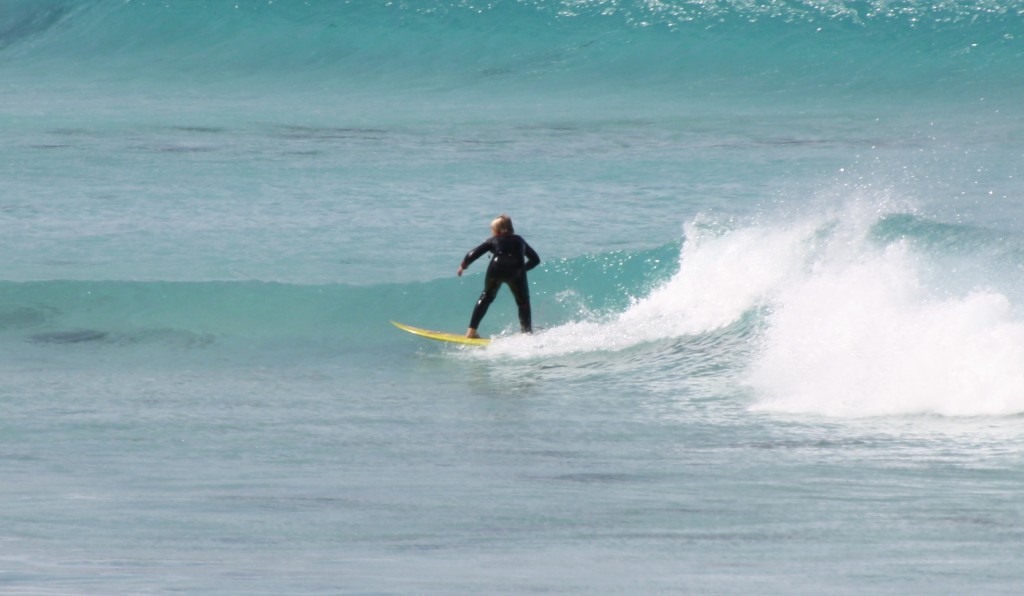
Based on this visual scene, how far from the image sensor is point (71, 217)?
59.6ft

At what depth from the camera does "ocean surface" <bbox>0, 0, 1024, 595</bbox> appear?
5.40 m

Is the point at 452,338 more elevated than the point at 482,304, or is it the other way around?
the point at 482,304

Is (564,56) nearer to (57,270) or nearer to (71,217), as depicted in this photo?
(71,217)

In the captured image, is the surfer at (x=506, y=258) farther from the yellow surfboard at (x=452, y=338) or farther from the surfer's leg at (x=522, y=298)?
the yellow surfboard at (x=452, y=338)

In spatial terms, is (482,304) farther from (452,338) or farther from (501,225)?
(501,225)

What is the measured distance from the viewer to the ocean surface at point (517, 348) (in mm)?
5402

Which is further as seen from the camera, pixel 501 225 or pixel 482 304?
pixel 482 304

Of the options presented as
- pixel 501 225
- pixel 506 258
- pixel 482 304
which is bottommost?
pixel 482 304

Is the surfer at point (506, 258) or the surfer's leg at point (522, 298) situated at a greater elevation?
the surfer at point (506, 258)

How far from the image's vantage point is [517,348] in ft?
36.9

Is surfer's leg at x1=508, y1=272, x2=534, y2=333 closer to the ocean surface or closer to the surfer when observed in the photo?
the surfer

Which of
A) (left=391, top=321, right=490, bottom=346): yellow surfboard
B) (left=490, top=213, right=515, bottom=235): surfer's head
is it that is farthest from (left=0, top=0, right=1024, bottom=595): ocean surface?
(left=490, top=213, right=515, bottom=235): surfer's head

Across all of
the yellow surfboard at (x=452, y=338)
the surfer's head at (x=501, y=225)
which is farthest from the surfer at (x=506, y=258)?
the yellow surfboard at (x=452, y=338)

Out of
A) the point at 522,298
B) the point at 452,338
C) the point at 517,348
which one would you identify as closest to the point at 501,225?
the point at 522,298
